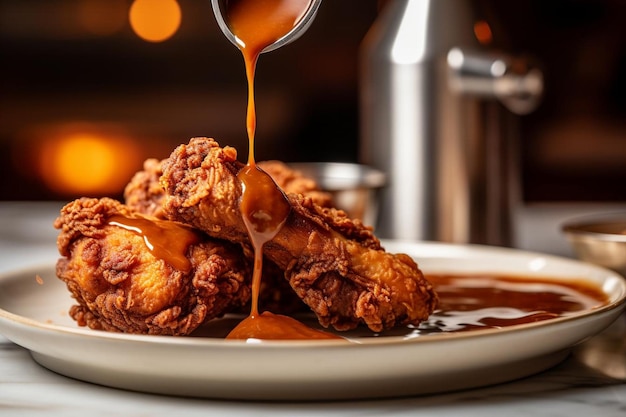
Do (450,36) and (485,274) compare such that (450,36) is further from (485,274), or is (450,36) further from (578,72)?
(578,72)

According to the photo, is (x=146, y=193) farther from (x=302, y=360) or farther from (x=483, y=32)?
(x=483, y=32)

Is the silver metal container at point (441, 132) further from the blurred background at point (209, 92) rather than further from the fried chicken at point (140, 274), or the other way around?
the blurred background at point (209, 92)

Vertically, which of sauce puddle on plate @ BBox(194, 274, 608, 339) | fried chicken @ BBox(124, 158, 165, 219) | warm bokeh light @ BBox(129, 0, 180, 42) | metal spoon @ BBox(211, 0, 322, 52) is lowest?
sauce puddle on plate @ BBox(194, 274, 608, 339)

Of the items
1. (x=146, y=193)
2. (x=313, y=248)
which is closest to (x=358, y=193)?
(x=146, y=193)

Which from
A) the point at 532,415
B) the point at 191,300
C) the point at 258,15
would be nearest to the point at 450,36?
the point at 258,15

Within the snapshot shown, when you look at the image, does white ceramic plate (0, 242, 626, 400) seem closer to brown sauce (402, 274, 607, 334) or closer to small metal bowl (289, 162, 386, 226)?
brown sauce (402, 274, 607, 334)

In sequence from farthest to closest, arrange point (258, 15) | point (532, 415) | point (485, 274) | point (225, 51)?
1. point (225, 51)
2. point (485, 274)
3. point (258, 15)
4. point (532, 415)

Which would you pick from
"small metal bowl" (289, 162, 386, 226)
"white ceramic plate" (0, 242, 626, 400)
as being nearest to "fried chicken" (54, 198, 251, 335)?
"white ceramic plate" (0, 242, 626, 400)
